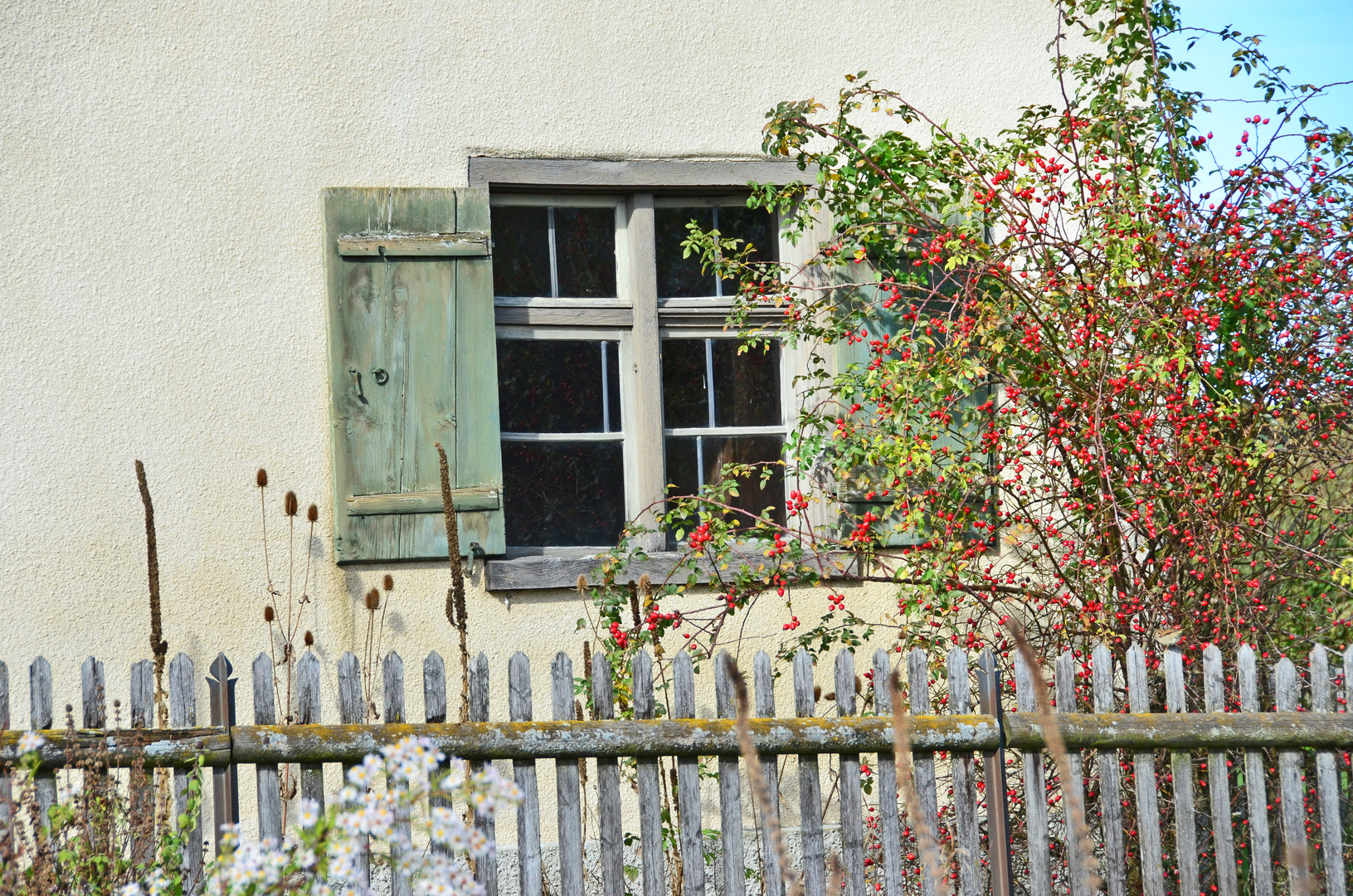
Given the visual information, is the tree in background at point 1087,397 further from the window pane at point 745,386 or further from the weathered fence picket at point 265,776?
the weathered fence picket at point 265,776

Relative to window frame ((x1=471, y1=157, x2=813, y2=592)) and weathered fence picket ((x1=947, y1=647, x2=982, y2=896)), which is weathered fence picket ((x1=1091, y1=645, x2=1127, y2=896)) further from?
window frame ((x1=471, y1=157, x2=813, y2=592))

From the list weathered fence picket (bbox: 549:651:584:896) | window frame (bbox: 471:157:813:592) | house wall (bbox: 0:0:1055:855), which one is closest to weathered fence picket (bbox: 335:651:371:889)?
weathered fence picket (bbox: 549:651:584:896)

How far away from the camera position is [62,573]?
3830 millimetres

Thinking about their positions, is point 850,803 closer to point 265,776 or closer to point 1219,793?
point 1219,793

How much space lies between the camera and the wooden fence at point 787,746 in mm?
2691

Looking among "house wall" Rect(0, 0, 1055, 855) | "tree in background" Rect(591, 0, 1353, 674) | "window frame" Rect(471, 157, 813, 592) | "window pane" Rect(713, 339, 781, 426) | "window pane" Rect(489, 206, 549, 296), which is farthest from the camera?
"window pane" Rect(713, 339, 781, 426)

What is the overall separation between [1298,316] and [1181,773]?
1.50 meters

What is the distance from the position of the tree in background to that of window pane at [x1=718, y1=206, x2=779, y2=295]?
303 millimetres

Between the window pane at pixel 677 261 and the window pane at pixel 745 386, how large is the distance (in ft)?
0.76

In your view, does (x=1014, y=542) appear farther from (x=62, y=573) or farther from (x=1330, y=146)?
(x=62, y=573)

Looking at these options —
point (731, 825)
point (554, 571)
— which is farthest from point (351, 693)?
point (554, 571)

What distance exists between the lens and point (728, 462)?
14.5ft

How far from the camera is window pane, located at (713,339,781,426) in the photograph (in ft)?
14.6

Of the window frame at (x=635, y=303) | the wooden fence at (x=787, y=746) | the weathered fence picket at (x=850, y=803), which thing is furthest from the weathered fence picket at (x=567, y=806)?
the window frame at (x=635, y=303)
